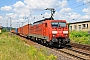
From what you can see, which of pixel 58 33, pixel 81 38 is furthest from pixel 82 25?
pixel 58 33

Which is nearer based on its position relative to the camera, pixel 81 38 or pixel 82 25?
pixel 81 38

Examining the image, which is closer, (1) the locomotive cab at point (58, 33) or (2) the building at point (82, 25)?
(1) the locomotive cab at point (58, 33)

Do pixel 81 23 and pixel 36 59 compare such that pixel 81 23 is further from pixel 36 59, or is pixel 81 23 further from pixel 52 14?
pixel 36 59

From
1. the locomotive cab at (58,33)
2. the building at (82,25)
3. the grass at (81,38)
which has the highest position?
the building at (82,25)

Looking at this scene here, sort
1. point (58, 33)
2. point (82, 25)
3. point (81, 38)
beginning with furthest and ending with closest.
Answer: point (82, 25)
point (81, 38)
point (58, 33)

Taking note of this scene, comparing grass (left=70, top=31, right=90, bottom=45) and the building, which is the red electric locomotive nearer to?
grass (left=70, top=31, right=90, bottom=45)

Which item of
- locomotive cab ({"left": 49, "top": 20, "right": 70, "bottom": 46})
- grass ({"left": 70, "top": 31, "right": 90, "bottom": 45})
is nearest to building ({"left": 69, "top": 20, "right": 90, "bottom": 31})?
grass ({"left": 70, "top": 31, "right": 90, "bottom": 45})

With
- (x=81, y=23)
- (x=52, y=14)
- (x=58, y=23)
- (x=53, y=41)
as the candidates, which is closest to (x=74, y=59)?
(x=53, y=41)

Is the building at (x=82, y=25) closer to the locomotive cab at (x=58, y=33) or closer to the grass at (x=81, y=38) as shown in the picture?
the grass at (x=81, y=38)

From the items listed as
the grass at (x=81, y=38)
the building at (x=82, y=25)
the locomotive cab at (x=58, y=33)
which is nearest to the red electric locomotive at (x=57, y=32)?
the locomotive cab at (x=58, y=33)

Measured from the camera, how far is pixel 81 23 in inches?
2122

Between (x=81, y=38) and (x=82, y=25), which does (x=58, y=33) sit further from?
(x=82, y=25)

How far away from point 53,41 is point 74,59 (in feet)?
19.9

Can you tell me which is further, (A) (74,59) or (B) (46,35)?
(B) (46,35)
